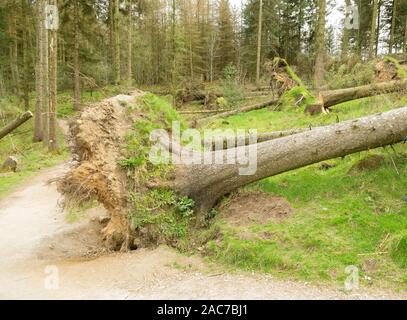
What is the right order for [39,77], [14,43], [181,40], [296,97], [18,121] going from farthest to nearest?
[181,40], [14,43], [39,77], [296,97], [18,121]

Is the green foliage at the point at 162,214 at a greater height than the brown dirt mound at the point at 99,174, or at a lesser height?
lesser

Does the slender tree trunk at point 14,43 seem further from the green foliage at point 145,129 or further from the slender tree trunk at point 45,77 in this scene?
the green foliage at point 145,129

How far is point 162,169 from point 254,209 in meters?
1.88

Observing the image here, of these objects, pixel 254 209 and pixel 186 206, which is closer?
pixel 254 209

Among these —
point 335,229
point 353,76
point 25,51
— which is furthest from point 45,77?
point 335,229

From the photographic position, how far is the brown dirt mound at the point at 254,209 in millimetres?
6074

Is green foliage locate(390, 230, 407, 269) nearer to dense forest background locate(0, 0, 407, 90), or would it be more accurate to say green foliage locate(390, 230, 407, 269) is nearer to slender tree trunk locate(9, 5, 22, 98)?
dense forest background locate(0, 0, 407, 90)

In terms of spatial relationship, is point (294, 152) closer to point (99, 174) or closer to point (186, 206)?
point (186, 206)

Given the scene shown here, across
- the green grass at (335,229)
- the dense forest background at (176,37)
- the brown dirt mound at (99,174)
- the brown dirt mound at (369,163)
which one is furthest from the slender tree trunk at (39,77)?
the brown dirt mound at (369,163)

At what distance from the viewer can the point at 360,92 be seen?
10547 millimetres

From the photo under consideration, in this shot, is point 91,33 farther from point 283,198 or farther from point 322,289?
point 322,289

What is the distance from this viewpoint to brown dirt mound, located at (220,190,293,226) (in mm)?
6074

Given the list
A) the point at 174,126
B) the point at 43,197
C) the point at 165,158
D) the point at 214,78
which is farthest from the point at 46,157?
the point at 214,78

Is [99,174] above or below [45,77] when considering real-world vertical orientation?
below
